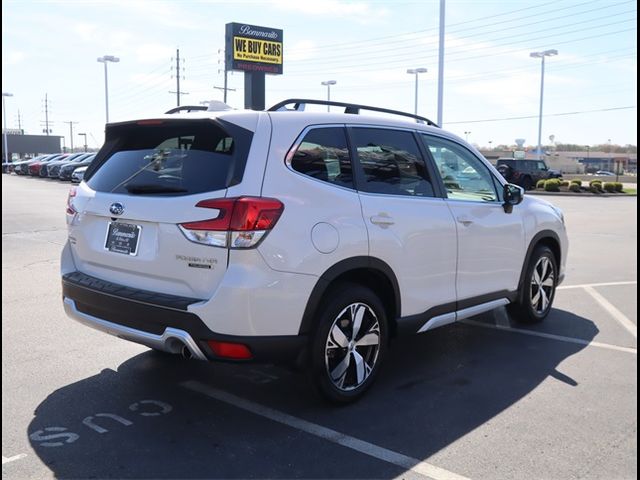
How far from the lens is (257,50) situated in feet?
140

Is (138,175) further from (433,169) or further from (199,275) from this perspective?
(433,169)

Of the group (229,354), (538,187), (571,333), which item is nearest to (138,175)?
(229,354)

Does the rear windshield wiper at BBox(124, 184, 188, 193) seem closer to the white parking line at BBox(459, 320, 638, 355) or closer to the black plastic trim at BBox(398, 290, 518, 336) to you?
the black plastic trim at BBox(398, 290, 518, 336)

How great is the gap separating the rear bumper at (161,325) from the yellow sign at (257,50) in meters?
39.9

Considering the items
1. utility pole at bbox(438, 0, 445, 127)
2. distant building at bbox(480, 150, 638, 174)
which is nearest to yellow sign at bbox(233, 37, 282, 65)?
utility pole at bbox(438, 0, 445, 127)

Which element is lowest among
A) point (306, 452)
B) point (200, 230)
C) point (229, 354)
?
point (306, 452)

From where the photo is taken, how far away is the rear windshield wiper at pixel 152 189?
3717 mm

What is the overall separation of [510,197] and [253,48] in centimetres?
3953

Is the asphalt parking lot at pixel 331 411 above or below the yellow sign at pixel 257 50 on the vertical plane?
below

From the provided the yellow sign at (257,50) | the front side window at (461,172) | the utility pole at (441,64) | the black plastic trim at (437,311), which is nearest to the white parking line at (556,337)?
the black plastic trim at (437,311)

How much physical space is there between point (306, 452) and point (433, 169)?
2.41 metres

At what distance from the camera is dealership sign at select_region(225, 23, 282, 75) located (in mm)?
41469

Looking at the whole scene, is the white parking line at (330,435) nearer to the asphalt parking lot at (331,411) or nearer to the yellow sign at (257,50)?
the asphalt parking lot at (331,411)

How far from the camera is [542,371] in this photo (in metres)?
4.86
